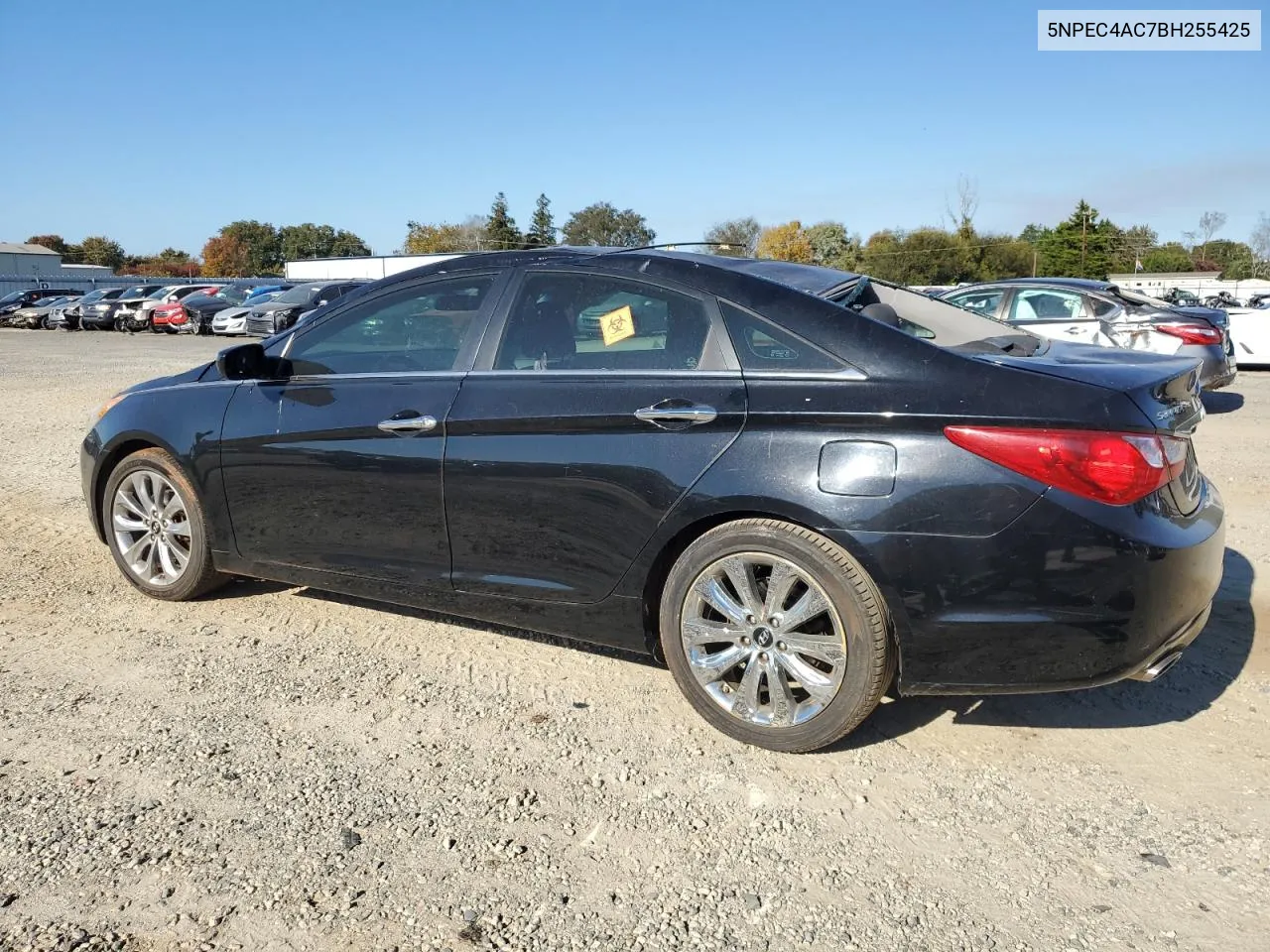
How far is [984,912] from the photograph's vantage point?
8.22 feet

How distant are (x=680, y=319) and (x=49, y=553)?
4229 millimetres

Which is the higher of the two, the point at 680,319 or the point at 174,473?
the point at 680,319

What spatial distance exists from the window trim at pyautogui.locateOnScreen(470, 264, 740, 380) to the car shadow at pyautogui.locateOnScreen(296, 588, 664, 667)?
3.43ft

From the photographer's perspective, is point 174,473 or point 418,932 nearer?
point 418,932

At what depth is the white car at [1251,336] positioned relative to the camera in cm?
1472

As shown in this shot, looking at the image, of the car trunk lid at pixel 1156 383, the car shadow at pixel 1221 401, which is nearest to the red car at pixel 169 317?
the car shadow at pixel 1221 401

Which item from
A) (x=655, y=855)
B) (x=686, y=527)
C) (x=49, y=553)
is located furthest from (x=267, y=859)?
(x=49, y=553)

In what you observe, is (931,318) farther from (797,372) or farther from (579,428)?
(579,428)

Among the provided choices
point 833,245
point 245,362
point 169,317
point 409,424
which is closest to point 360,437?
point 409,424

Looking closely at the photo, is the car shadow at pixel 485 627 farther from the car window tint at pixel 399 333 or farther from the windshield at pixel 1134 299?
the windshield at pixel 1134 299

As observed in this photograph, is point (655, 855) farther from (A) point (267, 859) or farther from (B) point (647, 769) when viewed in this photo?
(A) point (267, 859)

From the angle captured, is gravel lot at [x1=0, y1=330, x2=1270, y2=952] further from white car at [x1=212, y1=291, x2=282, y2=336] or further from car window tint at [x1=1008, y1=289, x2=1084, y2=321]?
white car at [x1=212, y1=291, x2=282, y2=336]

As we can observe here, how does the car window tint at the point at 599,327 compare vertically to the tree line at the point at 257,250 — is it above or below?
below

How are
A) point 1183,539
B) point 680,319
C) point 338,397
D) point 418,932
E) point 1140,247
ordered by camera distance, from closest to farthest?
point 418,932 → point 1183,539 → point 680,319 → point 338,397 → point 1140,247
